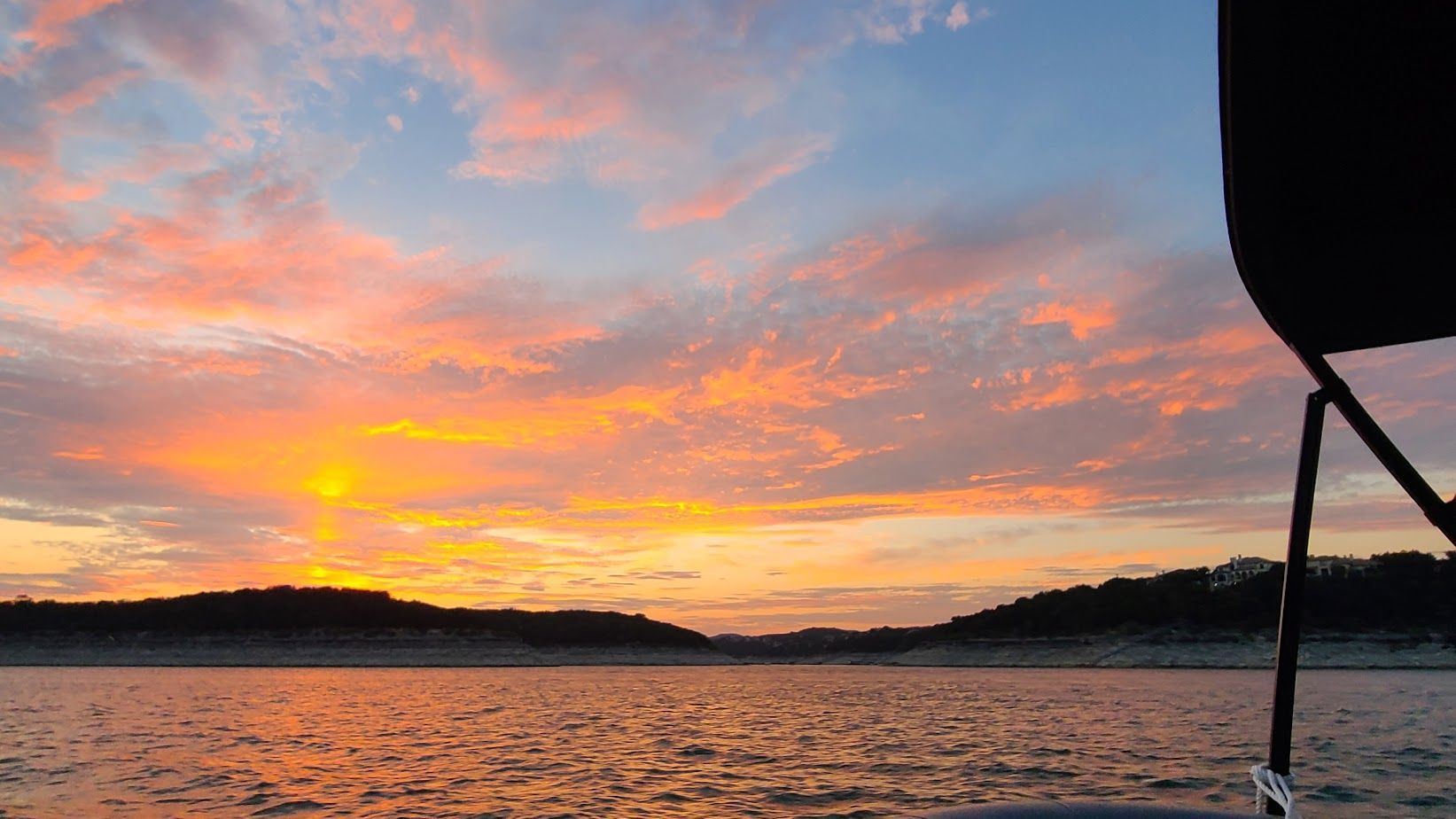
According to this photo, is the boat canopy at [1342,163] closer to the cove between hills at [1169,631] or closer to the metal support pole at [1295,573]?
the metal support pole at [1295,573]

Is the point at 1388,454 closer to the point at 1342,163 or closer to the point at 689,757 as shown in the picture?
the point at 1342,163

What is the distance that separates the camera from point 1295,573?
6.22m

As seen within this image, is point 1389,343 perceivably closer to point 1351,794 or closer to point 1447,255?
point 1447,255

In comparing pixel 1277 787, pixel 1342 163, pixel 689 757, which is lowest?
pixel 689 757

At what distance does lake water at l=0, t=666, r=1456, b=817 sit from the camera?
851 inches

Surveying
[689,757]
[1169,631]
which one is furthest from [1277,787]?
[1169,631]

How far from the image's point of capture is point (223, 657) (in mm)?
193125

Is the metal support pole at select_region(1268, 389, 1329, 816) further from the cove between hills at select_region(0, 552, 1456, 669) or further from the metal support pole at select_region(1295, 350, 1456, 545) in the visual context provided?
the cove between hills at select_region(0, 552, 1456, 669)

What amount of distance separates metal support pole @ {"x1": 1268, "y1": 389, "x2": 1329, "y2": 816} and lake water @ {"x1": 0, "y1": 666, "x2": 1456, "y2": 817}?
48.8 feet

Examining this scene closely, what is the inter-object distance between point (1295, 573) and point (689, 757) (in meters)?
27.7

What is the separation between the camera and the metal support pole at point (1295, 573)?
19.9 ft

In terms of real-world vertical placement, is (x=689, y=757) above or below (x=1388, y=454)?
below

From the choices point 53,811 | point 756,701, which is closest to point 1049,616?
point 756,701

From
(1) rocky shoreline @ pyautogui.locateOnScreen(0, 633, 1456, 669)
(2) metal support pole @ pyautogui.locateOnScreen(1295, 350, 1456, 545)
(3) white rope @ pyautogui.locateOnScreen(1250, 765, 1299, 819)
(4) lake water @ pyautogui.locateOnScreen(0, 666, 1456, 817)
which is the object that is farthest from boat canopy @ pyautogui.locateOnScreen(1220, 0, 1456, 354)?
(1) rocky shoreline @ pyautogui.locateOnScreen(0, 633, 1456, 669)
